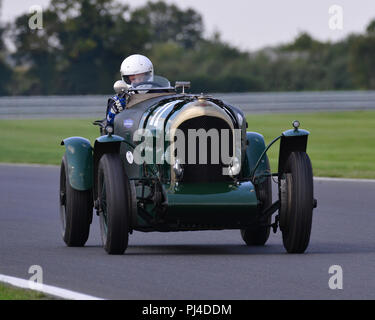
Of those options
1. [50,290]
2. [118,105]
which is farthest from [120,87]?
[50,290]

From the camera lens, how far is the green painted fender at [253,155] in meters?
10.2

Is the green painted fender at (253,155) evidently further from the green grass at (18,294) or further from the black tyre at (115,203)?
the green grass at (18,294)

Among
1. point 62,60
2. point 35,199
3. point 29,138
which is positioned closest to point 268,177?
point 35,199

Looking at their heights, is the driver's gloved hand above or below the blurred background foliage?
below

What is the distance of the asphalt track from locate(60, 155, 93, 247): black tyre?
0.63 ft

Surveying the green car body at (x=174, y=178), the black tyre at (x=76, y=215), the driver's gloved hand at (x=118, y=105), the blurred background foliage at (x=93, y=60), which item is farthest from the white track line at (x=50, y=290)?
the blurred background foliage at (x=93, y=60)

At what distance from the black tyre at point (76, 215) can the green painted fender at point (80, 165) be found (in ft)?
0.25

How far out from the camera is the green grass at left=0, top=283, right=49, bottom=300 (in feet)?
24.3

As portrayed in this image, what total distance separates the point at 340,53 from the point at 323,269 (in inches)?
2908

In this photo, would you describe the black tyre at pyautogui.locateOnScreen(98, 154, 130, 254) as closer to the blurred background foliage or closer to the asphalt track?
the asphalt track

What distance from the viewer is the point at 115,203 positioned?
370 inches

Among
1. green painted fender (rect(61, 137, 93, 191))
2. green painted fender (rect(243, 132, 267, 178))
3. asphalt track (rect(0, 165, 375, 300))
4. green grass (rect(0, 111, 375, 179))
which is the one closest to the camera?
asphalt track (rect(0, 165, 375, 300))

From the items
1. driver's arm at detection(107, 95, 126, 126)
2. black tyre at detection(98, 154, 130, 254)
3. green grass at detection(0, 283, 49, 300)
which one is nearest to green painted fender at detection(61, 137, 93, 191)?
driver's arm at detection(107, 95, 126, 126)
